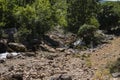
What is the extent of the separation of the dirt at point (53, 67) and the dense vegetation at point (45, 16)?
8.82 metres

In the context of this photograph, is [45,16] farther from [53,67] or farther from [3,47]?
[53,67]

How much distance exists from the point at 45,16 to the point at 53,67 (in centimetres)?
1869

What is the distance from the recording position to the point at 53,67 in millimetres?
29750

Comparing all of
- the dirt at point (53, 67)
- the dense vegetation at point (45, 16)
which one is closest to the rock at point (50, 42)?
the dense vegetation at point (45, 16)

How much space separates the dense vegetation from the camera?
46.3 metres

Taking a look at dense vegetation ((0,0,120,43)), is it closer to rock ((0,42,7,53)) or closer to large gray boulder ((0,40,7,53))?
large gray boulder ((0,40,7,53))

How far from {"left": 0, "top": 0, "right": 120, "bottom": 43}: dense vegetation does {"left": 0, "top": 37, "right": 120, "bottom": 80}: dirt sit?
28.9 ft

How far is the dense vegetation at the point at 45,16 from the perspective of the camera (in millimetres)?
46281

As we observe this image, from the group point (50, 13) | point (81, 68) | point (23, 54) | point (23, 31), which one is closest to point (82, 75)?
point (81, 68)

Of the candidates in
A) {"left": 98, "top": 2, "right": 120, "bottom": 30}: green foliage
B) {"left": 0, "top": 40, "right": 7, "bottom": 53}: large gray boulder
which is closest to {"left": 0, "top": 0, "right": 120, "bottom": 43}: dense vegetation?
{"left": 0, "top": 40, "right": 7, "bottom": 53}: large gray boulder

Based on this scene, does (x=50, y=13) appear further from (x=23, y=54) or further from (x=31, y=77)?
(x=31, y=77)

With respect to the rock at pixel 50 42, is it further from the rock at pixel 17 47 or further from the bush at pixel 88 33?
the rock at pixel 17 47

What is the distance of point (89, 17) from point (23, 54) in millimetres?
23418

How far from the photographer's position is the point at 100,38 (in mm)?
52062
